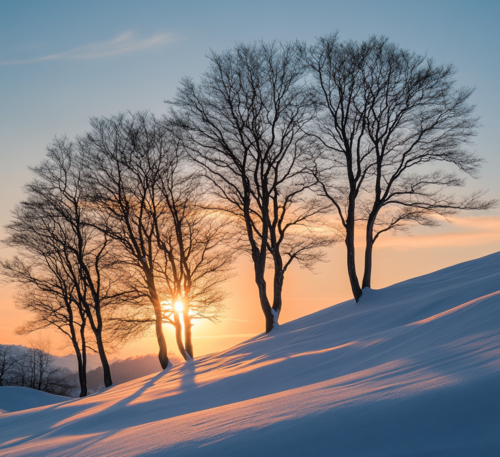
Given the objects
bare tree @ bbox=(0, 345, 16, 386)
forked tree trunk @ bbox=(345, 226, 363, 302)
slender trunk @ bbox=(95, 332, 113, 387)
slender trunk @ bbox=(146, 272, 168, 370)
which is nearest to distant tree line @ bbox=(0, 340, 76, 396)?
bare tree @ bbox=(0, 345, 16, 386)

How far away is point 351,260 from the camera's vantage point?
15758 millimetres

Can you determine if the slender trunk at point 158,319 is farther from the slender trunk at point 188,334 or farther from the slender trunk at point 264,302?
the slender trunk at point 264,302

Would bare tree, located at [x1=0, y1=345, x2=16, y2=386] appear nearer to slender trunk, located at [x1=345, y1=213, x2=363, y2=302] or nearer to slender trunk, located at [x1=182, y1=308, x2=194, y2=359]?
slender trunk, located at [x1=182, y1=308, x2=194, y2=359]

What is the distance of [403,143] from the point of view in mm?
16094

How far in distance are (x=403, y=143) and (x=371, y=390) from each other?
46.5ft

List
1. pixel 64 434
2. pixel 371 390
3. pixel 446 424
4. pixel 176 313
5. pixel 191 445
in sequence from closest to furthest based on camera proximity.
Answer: pixel 446 424, pixel 191 445, pixel 371 390, pixel 64 434, pixel 176 313

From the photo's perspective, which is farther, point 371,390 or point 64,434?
point 64,434

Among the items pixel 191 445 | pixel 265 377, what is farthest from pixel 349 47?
pixel 191 445

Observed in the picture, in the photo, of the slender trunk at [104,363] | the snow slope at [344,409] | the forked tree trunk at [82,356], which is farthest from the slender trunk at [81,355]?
the snow slope at [344,409]

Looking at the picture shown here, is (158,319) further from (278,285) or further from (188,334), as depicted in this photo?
(278,285)

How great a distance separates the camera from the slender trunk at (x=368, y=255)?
615 inches

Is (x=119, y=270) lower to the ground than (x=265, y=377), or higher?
higher

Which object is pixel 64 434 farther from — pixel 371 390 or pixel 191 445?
pixel 371 390

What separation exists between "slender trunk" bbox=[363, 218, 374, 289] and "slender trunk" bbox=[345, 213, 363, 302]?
447 millimetres
